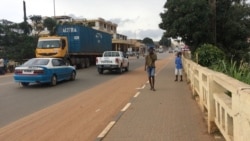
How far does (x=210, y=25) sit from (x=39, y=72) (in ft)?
51.2

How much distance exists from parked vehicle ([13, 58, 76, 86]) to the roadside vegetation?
939 centimetres

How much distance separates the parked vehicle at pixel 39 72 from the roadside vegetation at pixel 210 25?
9.39 meters

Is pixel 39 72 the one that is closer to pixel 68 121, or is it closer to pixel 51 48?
pixel 68 121

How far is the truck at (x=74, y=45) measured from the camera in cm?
3316

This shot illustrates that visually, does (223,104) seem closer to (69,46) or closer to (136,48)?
(69,46)

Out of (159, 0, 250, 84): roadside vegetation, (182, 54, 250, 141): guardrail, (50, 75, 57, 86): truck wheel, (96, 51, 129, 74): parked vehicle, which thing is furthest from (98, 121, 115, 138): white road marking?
(96, 51, 129, 74): parked vehicle

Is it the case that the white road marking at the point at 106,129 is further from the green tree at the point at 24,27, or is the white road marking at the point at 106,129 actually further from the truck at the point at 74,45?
the green tree at the point at 24,27

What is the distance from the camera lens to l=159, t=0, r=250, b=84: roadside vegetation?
2884 centimetres

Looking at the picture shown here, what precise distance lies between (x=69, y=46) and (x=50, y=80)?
60.6ft

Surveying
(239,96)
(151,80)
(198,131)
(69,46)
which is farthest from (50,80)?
(69,46)

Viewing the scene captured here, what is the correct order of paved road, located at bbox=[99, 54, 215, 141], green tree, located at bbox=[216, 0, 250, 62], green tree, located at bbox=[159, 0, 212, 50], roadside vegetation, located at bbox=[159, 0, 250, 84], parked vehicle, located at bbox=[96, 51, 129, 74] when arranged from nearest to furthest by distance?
1. paved road, located at bbox=[99, 54, 215, 141]
2. green tree, located at bbox=[159, 0, 212, 50]
3. roadside vegetation, located at bbox=[159, 0, 250, 84]
4. parked vehicle, located at bbox=[96, 51, 129, 74]
5. green tree, located at bbox=[216, 0, 250, 62]

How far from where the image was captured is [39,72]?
1927 cm

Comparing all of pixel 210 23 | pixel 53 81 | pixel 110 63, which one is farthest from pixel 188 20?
pixel 53 81

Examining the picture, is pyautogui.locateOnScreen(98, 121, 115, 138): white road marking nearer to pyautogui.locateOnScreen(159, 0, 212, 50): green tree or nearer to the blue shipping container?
pyautogui.locateOnScreen(159, 0, 212, 50): green tree
